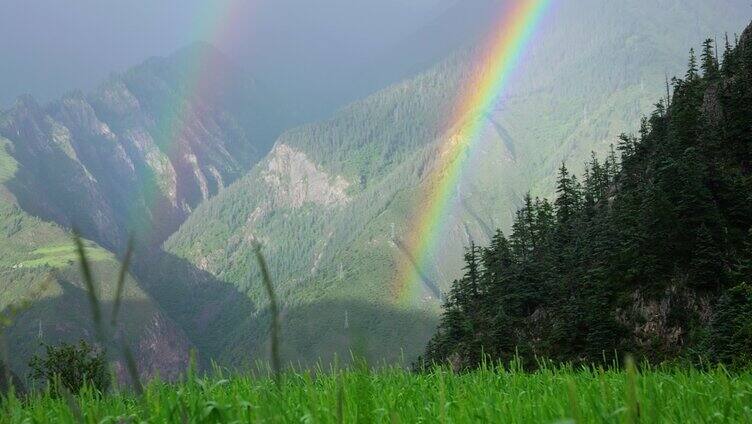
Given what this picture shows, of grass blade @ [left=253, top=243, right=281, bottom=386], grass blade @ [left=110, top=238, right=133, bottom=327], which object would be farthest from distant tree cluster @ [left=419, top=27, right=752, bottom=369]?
grass blade @ [left=110, top=238, right=133, bottom=327]

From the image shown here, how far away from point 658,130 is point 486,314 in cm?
3460

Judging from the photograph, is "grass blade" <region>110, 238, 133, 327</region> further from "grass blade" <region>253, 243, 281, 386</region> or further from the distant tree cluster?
the distant tree cluster

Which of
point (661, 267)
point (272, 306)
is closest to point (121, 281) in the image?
point (272, 306)

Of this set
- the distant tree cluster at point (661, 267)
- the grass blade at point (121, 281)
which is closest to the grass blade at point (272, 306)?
the grass blade at point (121, 281)

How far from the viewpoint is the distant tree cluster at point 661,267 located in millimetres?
Answer: 51156

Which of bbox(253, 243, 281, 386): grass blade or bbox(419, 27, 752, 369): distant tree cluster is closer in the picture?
bbox(253, 243, 281, 386): grass blade

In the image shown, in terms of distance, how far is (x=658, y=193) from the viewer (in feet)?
187

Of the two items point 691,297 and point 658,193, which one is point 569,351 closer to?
point 691,297

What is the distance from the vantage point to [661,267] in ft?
181

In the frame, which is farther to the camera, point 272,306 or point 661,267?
point 661,267

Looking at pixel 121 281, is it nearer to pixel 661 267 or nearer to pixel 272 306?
pixel 272 306

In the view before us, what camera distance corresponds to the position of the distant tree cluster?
51.2 metres

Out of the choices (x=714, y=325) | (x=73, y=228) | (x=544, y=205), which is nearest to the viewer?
(x=73, y=228)

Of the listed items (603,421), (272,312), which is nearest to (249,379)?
(603,421)
